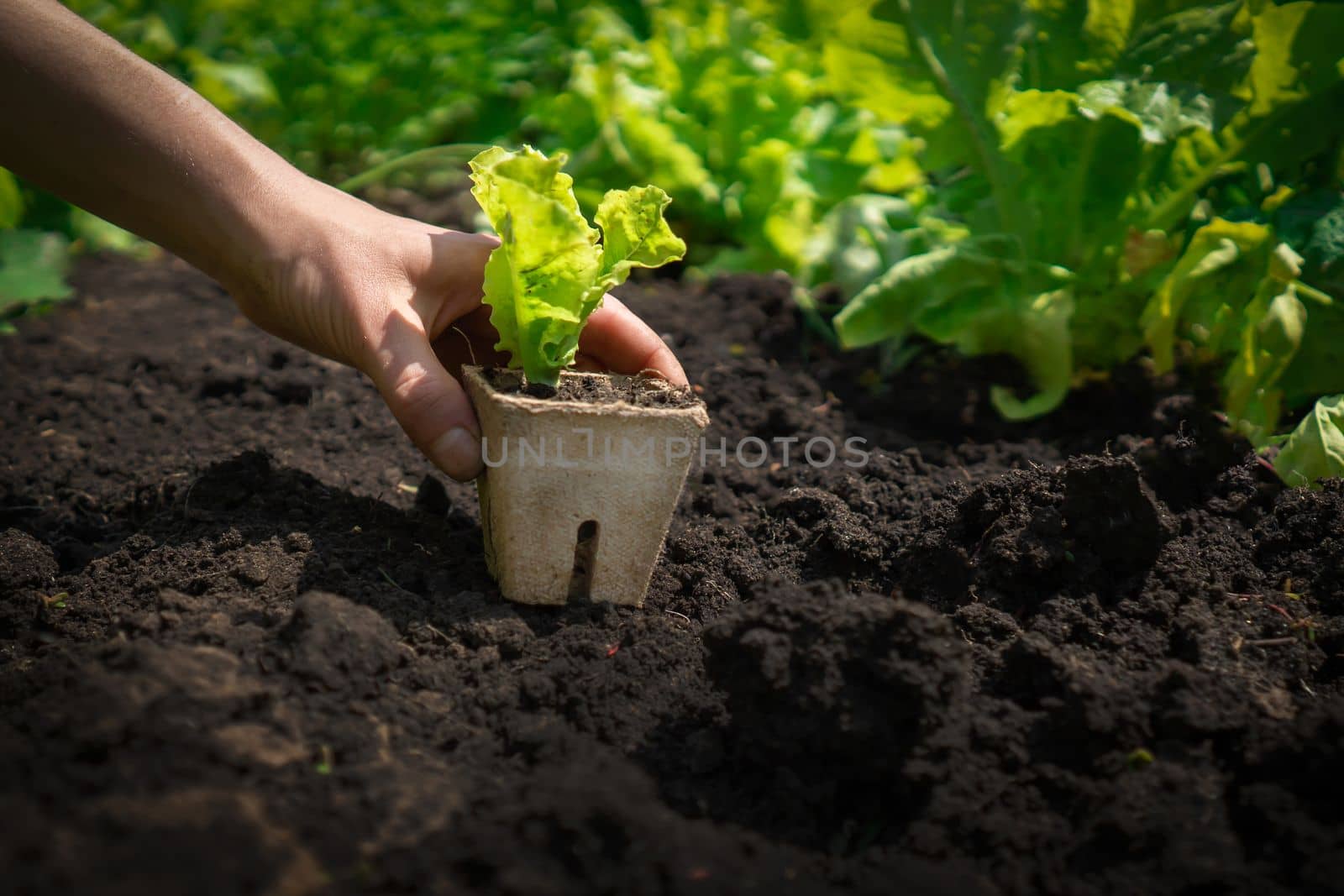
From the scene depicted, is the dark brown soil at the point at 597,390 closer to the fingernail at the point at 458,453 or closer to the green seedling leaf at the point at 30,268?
the fingernail at the point at 458,453

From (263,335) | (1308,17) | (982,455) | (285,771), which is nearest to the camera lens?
(285,771)

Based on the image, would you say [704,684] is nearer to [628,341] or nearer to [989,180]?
[628,341]

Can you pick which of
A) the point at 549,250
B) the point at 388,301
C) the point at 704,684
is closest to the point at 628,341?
the point at 549,250

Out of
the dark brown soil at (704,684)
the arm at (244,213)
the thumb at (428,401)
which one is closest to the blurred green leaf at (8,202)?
the dark brown soil at (704,684)

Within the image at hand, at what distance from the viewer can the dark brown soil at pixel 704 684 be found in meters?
1.30

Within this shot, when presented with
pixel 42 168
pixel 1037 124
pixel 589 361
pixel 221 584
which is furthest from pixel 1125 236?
pixel 42 168

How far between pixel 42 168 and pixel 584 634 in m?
1.54

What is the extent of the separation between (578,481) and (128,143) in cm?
120

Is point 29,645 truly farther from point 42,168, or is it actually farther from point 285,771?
point 42,168

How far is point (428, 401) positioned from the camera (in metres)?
1.97

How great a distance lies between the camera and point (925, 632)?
5.24ft

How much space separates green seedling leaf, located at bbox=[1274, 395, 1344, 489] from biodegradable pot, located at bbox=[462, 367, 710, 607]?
4.62ft

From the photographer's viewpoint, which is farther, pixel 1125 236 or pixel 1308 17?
pixel 1125 236

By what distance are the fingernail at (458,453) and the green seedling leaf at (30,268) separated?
234 centimetres
